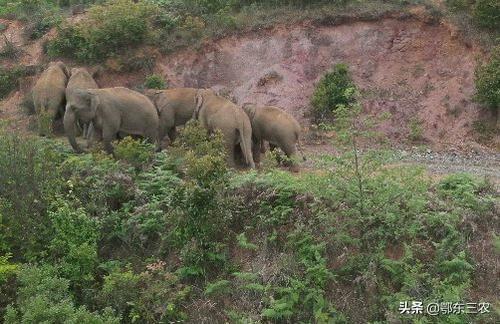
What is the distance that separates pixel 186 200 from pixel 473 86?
11243mm

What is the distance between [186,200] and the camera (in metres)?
10.0

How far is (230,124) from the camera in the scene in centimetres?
1230

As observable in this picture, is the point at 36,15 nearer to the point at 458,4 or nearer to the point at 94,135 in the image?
the point at 94,135

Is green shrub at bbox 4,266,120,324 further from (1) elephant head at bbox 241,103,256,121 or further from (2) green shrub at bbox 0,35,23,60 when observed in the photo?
(2) green shrub at bbox 0,35,23,60

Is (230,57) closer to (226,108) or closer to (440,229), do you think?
(226,108)

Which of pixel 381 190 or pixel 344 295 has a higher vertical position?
pixel 381 190

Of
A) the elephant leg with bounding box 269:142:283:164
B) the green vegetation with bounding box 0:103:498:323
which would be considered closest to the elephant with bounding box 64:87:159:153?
the green vegetation with bounding box 0:103:498:323

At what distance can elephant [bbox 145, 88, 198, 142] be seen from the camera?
13.5m

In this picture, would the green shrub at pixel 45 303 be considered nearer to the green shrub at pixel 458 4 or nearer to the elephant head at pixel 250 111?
the elephant head at pixel 250 111

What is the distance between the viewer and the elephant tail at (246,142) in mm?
12320

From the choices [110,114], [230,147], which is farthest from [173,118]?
[230,147]

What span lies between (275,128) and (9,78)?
948cm

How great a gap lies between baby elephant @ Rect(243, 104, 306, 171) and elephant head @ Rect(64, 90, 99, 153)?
282 cm

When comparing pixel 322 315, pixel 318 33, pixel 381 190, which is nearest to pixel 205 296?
Answer: pixel 322 315
